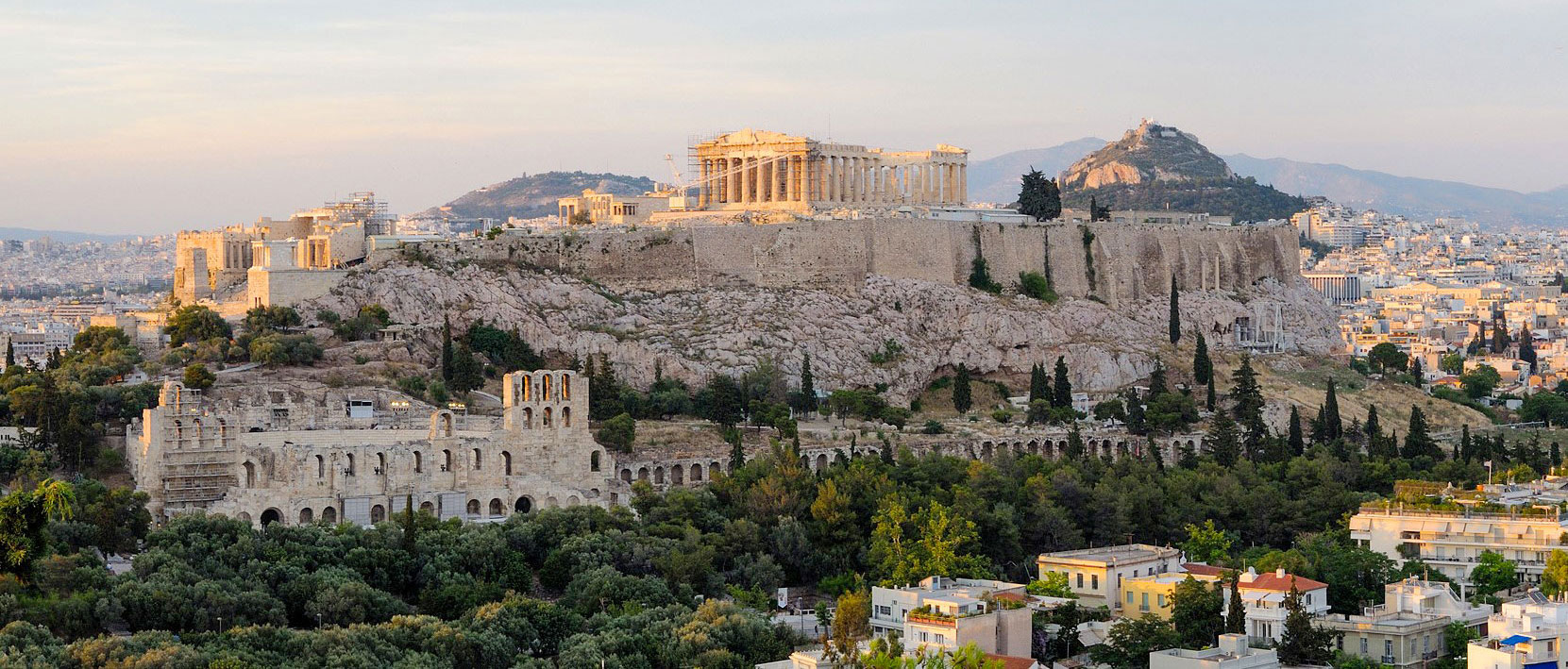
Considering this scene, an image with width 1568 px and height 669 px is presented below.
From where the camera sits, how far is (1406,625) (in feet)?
169

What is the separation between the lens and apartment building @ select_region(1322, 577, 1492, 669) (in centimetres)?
5128

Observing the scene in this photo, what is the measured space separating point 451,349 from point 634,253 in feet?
49.1

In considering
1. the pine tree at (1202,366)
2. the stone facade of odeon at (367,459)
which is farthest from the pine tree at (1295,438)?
the stone facade of odeon at (367,459)

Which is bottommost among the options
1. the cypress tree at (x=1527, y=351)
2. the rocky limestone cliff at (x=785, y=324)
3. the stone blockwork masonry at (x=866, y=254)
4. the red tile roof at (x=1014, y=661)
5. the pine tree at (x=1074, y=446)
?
the cypress tree at (x=1527, y=351)

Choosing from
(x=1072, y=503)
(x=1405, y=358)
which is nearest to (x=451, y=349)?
(x=1072, y=503)

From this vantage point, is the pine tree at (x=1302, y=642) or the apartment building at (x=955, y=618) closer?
the apartment building at (x=955, y=618)

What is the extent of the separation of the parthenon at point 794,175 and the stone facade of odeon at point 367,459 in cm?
3183

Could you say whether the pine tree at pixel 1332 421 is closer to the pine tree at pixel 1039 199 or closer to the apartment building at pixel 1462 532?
the apartment building at pixel 1462 532

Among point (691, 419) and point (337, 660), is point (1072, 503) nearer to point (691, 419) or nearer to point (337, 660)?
point (691, 419)

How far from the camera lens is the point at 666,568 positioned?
5719 cm

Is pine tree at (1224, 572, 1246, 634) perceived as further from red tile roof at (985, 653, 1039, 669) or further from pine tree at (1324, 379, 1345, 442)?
pine tree at (1324, 379, 1345, 442)

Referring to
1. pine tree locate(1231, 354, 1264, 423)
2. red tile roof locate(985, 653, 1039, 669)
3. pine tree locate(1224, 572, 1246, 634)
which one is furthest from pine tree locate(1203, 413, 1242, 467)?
red tile roof locate(985, 653, 1039, 669)

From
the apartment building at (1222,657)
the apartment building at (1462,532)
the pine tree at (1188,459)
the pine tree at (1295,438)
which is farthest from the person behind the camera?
the pine tree at (1295,438)

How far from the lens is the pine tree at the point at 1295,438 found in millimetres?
78250
